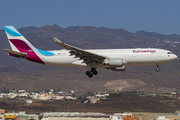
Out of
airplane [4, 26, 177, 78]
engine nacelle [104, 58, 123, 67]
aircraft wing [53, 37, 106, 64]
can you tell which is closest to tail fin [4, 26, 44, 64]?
airplane [4, 26, 177, 78]

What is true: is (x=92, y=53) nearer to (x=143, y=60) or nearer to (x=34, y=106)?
(x=143, y=60)

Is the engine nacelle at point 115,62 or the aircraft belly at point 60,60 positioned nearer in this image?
the engine nacelle at point 115,62

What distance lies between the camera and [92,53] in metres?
53.9

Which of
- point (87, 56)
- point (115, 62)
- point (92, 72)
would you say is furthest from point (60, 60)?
point (115, 62)

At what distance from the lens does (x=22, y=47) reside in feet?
197

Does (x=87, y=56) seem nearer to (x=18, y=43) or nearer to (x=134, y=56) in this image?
(x=134, y=56)

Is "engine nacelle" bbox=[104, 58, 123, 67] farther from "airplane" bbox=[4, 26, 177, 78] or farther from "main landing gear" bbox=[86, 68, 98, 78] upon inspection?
"main landing gear" bbox=[86, 68, 98, 78]

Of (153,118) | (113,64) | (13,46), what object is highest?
(13,46)

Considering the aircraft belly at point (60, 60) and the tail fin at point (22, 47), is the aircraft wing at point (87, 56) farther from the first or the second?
the tail fin at point (22, 47)

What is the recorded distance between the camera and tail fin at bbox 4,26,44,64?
58.9 meters

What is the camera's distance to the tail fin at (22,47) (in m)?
58.9

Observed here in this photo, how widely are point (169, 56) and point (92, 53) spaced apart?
1298 centimetres

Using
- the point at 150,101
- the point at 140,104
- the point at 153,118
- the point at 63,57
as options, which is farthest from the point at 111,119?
the point at 150,101

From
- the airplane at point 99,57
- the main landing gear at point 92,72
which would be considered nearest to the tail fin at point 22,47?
the airplane at point 99,57
